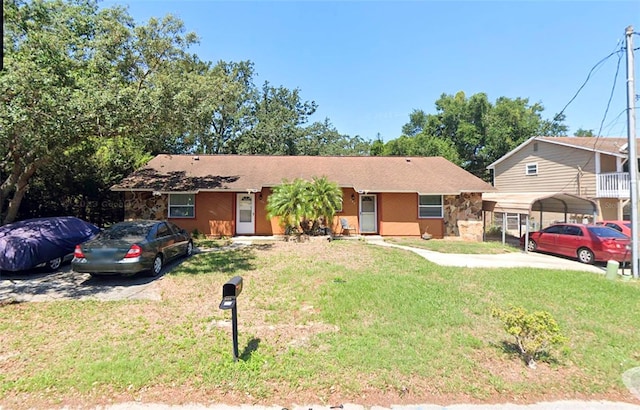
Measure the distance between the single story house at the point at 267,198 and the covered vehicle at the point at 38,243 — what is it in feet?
16.5

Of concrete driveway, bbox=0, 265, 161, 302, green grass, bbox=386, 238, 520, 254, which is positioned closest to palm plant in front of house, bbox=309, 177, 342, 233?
green grass, bbox=386, 238, 520, 254

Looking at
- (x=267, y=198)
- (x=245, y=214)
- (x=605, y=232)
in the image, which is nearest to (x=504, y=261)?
(x=605, y=232)

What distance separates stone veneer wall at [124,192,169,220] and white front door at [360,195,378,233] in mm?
9574

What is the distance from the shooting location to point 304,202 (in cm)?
1270

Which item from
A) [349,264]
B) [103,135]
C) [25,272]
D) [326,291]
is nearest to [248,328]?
[326,291]

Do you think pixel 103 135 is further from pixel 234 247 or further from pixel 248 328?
pixel 248 328

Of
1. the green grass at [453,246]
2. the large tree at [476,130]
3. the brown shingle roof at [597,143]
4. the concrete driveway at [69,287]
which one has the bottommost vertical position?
the concrete driveway at [69,287]

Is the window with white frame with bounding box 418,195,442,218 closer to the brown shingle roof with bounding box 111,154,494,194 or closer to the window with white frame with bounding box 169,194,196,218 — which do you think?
the brown shingle roof with bounding box 111,154,494,194

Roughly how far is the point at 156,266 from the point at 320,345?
5587mm

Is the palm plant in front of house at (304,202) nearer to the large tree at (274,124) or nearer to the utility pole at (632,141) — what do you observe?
the utility pole at (632,141)

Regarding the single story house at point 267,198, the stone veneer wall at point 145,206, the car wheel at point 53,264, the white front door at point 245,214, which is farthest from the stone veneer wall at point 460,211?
the car wheel at point 53,264

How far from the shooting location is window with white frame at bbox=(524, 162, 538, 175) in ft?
68.9

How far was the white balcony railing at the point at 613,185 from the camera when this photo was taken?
647 inches

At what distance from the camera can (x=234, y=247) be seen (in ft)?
40.0
